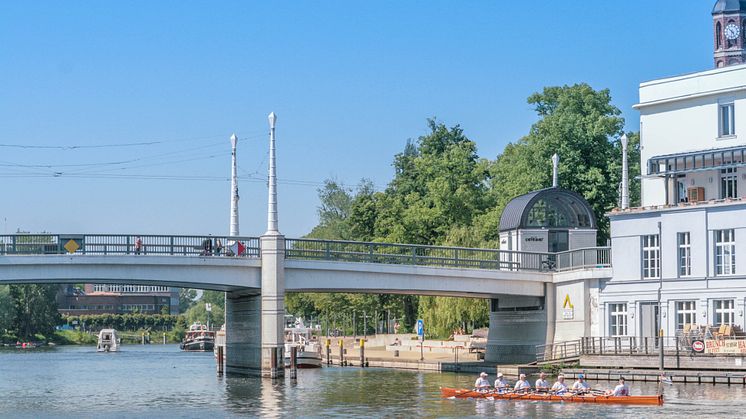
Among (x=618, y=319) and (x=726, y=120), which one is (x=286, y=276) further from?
(x=726, y=120)

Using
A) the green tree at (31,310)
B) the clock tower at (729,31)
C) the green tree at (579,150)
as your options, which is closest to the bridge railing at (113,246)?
the green tree at (579,150)

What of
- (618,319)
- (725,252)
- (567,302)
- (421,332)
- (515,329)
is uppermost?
(725,252)

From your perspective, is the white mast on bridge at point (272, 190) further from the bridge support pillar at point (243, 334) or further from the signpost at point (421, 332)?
the signpost at point (421, 332)

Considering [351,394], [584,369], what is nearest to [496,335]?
[584,369]

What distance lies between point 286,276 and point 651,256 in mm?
Result: 19119

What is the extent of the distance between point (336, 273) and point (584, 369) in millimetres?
13352

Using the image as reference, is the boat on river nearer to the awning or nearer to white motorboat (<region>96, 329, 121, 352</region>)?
white motorboat (<region>96, 329, 121, 352</region>)

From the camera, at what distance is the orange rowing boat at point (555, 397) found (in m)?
51.3

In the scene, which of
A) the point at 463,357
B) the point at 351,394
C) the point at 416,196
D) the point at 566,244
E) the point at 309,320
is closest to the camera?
the point at 351,394

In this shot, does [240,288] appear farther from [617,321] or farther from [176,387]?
[617,321]

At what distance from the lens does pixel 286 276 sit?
215 feet

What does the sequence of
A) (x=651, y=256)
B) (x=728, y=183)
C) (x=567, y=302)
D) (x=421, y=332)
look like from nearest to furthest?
(x=651, y=256)
(x=728, y=183)
(x=567, y=302)
(x=421, y=332)

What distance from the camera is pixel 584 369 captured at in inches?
2569

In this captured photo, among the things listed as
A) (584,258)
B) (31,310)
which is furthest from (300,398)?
(31,310)
